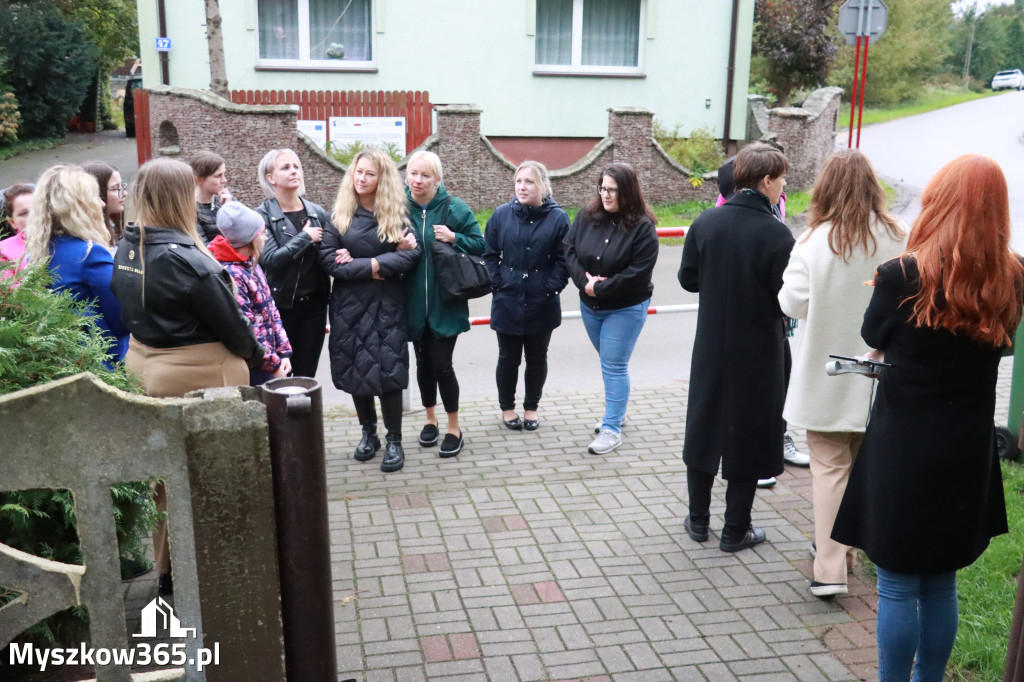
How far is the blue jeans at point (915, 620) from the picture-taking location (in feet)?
11.6

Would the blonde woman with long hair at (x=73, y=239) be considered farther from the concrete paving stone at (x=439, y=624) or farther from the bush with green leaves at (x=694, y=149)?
the bush with green leaves at (x=694, y=149)

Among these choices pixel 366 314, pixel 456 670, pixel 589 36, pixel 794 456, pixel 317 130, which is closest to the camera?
pixel 456 670

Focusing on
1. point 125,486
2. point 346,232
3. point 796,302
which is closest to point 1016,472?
point 796,302

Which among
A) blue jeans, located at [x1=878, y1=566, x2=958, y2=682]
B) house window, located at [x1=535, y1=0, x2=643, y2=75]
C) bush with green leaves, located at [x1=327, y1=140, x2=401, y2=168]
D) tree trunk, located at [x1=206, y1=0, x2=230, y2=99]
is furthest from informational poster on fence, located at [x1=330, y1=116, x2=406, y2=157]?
blue jeans, located at [x1=878, y1=566, x2=958, y2=682]

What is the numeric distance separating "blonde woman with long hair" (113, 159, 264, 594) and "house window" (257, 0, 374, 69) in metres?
14.6

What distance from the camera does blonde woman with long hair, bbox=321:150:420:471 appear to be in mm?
5965

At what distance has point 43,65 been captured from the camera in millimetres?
26516

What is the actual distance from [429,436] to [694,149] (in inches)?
506

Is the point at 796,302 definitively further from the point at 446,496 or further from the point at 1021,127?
the point at 1021,127

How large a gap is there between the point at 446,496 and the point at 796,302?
239 cm

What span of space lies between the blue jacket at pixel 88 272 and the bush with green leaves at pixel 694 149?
13.6 meters

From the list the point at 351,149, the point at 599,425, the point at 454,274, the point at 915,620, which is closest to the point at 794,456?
the point at 599,425

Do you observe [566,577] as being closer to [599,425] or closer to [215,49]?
[599,425]

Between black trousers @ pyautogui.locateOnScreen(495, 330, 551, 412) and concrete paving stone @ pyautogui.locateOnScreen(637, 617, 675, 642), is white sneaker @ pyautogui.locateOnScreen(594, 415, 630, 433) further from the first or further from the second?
concrete paving stone @ pyautogui.locateOnScreen(637, 617, 675, 642)
